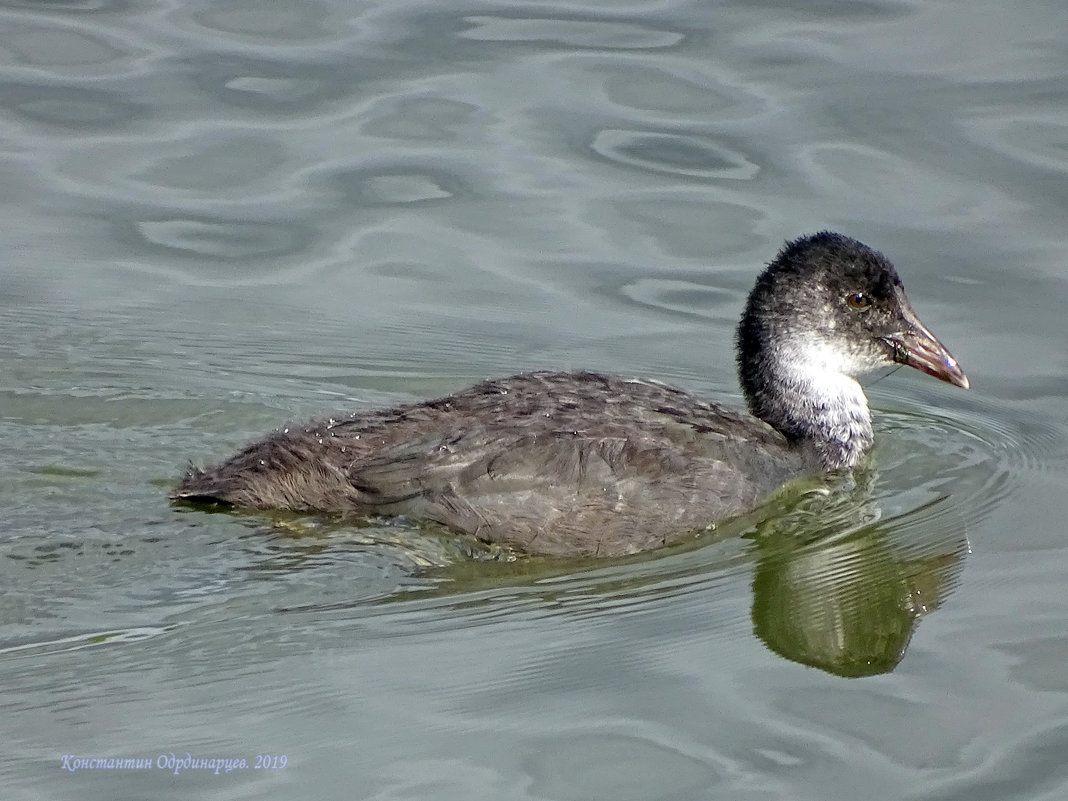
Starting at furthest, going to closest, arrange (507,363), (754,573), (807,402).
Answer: (507,363) < (807,402) < (754,573)

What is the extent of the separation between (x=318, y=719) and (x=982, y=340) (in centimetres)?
509

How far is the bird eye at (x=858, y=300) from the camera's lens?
851cm

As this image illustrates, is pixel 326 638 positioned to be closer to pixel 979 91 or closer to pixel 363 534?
pixel 363 534

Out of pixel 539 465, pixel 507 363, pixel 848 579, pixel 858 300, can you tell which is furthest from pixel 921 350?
pixel 539 465

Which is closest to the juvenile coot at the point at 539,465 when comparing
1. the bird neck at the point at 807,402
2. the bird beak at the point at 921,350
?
the bird neck at the point at 807,402

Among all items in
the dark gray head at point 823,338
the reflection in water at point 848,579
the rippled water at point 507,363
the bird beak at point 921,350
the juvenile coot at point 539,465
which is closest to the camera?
the rippled water at point 507,363

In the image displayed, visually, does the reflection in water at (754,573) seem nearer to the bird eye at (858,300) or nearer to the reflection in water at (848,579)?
the reflection in water at (848,579)

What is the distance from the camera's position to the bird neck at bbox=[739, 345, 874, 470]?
8.44 meters

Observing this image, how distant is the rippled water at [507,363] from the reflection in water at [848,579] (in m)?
0.02

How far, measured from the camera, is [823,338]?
27.9 ft

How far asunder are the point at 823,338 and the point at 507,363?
1.69m

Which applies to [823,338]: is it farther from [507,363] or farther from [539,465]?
[539,465]

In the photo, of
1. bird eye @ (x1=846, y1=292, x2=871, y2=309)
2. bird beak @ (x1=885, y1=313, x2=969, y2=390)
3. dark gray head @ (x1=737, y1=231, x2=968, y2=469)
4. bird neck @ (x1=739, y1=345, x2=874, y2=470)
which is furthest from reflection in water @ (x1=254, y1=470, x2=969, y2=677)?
bird eye @ (x1=846, y1=292, x2=871, y2=309)

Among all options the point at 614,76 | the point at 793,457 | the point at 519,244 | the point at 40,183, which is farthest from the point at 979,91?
the point at 40,183
